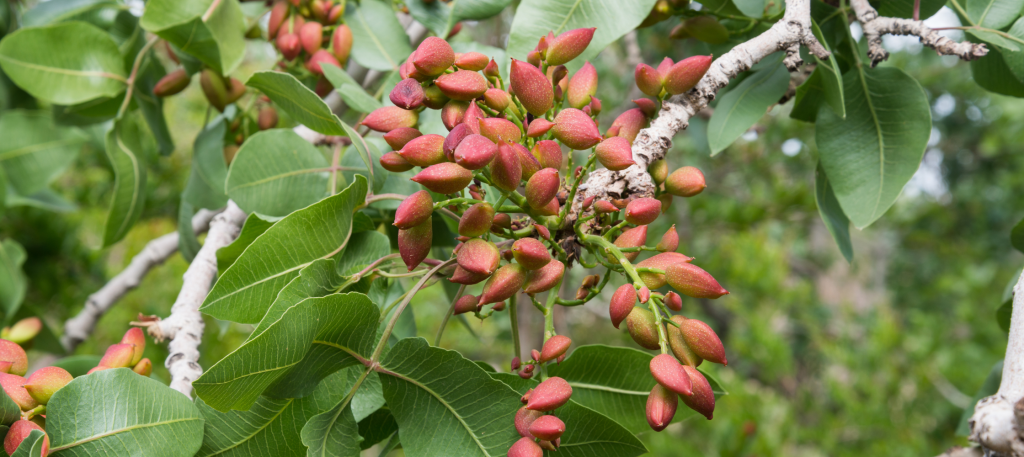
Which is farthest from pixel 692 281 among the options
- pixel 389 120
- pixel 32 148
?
pixel 32 148

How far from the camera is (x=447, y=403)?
0.58 metres

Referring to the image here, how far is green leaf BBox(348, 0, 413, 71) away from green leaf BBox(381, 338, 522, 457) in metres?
0.57

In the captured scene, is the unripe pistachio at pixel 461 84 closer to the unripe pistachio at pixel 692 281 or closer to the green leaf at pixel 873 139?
the unripe pistachio at pixel 692 281

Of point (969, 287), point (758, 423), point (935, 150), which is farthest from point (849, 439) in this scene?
point (935, 150)

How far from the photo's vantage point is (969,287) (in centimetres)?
386

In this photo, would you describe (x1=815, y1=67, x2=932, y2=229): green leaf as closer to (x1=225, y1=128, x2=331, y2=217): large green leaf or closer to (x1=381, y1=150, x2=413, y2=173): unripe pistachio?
(x1=381, y1=150, x2=413, y2=173): unripe pistachio

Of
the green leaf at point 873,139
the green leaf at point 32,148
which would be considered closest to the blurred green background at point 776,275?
the green leaf at point 32,148

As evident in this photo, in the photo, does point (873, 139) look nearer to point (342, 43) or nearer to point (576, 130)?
point (576, 130)

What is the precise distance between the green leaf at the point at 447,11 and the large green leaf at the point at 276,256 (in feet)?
1.34

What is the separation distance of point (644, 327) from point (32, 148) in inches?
61.7

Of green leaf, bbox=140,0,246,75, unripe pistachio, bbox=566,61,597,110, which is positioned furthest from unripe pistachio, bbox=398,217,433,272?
green leaf, bbox=140,0,246,75

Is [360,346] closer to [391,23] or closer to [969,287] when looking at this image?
[391,23]

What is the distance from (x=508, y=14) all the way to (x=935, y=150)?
344 centimetres

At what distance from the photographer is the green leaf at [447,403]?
1.85 ft
